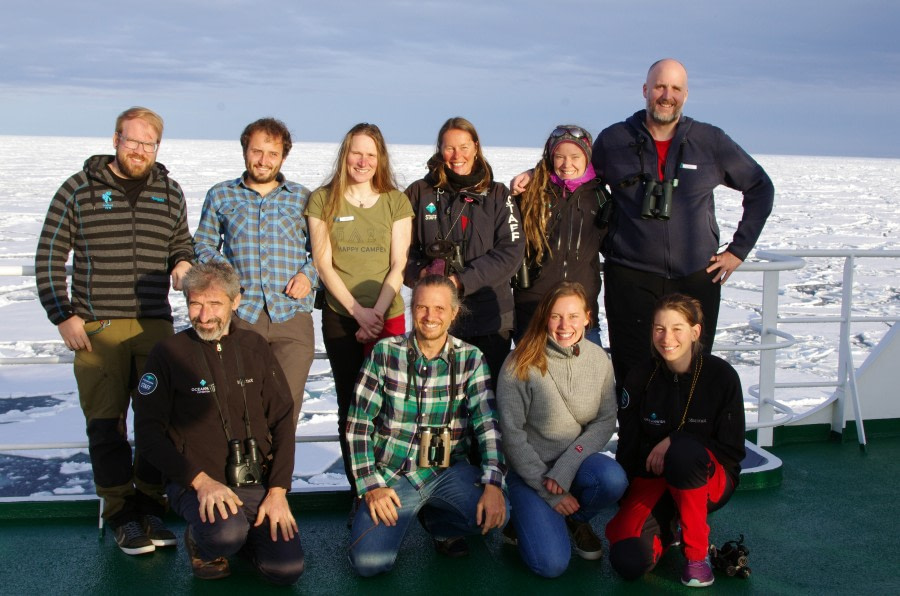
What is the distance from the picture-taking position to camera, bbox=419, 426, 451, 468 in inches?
106

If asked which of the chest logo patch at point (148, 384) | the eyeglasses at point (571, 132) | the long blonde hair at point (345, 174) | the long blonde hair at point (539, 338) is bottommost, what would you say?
the chest logo patch at point (148, 384)

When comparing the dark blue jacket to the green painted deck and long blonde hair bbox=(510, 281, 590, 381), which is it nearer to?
long blonde hair bbox=(510, 281, 590, 381)

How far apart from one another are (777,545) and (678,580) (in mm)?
477

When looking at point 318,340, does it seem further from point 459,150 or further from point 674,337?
point 674,337

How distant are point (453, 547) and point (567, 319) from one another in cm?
82

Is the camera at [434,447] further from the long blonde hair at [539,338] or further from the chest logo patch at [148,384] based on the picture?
the chest logo patch at [148,384]

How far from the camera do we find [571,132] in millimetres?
3059

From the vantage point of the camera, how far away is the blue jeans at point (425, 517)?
259 centimetres

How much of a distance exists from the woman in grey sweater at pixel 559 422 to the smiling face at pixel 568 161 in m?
0.51

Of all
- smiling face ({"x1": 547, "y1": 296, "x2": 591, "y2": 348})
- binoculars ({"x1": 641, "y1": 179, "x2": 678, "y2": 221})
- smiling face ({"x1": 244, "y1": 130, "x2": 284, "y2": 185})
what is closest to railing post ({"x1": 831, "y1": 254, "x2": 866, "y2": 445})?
A: binoculars ({"x1": 641, "y1": 179, "x2": 678, "y2": 221})

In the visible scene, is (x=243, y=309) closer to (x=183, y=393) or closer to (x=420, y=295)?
(x=183, y=393)

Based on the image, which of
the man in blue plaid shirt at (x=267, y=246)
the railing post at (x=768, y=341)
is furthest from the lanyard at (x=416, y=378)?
the railing post at (x=768, y=341)

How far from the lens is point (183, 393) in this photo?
2.58 metres

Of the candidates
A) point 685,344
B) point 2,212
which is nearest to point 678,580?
point 685,344
